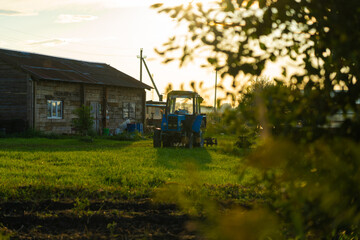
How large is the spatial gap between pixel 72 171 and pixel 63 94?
60.9 feet

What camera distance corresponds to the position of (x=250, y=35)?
345 centimetres

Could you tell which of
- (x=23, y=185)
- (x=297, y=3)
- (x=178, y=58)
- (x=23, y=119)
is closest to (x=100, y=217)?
(x=23, y=185)

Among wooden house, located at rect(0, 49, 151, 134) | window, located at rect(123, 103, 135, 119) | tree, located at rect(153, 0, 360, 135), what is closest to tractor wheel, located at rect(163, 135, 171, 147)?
wooden house, located at rect(0, 49, 151, 134)

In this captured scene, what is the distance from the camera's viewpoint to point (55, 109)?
1112 inches

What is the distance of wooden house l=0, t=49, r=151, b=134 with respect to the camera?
2672cm

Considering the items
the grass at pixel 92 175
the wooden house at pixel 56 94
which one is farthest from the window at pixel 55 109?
the grass at pixel 92 175

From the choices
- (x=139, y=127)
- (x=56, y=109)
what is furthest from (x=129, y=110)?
(x=56, y=109)

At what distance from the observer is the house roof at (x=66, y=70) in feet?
91.1

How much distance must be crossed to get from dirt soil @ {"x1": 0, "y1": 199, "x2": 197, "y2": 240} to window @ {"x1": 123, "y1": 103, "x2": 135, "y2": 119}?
2682 centimetres

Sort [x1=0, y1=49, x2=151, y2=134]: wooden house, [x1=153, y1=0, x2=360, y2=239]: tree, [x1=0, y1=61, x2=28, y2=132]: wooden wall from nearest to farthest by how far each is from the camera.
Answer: [x1=153, y1=0, x2=360, y2=239]: tree, [x1=0, y1=61, x2=28, y2=132]: wooden wall, [x1=0, y1=49, x2=151, y2=134]: wooden house

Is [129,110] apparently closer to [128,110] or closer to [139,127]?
[128,110]

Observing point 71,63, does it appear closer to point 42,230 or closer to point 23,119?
point 23,119

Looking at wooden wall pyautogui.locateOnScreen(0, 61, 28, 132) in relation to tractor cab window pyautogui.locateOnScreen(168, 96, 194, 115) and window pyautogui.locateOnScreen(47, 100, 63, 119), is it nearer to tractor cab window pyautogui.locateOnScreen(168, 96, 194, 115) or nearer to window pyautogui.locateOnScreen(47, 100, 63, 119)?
window pyautogui.locateOnScreen(47, 100, 63, 119)

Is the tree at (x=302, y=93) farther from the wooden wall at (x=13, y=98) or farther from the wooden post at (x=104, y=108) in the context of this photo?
the wooden post at (x=104, y=108)
